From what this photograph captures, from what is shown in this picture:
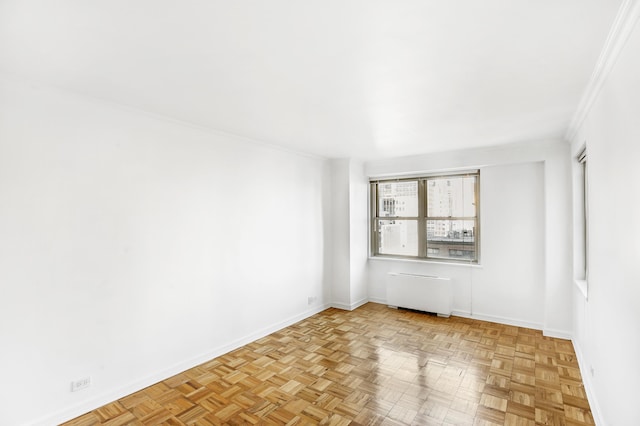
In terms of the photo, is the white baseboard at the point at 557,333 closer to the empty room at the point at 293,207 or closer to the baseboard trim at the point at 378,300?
the empty room at the point at 293,207

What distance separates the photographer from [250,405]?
2.64 m

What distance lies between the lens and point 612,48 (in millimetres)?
1776

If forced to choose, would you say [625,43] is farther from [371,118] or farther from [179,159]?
[179,159]

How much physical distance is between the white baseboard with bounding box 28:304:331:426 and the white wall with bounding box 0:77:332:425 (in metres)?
0.01

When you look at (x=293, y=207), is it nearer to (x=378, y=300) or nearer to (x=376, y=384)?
(x=378, y=300)

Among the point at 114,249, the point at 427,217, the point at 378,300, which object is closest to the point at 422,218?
the point at 427,217

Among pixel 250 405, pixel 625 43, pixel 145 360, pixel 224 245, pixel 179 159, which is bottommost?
pixel 250 405

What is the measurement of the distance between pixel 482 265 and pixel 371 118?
2.96m

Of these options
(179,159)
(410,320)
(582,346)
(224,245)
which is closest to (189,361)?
(224,245)

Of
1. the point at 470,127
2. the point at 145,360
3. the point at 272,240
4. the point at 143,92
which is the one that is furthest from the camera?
the point at 272,240

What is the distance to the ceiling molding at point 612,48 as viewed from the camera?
1.45 metres

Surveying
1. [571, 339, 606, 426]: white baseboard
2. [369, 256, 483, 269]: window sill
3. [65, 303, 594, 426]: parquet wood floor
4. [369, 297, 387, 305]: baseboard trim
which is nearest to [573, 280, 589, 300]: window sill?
[571, 339, 606, 426]: white baseboard

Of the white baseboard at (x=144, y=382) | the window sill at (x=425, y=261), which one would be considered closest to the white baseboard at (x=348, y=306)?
the window sill at (x=425, y=261)

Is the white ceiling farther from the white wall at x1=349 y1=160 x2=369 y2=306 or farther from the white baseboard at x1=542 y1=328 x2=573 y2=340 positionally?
the white baseboard at x1=542 y1=328 x2=573 y2=340
